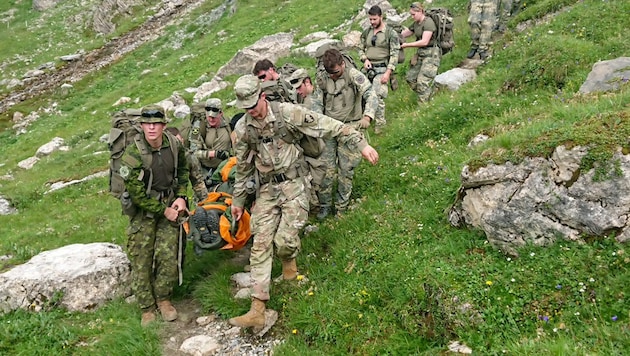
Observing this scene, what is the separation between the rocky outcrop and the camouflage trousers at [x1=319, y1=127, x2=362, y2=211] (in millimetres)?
2759

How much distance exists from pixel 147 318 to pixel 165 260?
3.01 ft

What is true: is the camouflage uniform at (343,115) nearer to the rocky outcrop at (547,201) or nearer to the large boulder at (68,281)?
the rocky outcrop at (547,201)

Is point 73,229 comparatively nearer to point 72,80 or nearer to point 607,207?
point 607,207

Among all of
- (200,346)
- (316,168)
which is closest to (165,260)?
(200,346)

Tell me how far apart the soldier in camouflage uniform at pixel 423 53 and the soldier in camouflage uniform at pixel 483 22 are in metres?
2.10

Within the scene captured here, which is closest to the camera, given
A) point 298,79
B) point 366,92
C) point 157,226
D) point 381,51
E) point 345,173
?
point 157,226

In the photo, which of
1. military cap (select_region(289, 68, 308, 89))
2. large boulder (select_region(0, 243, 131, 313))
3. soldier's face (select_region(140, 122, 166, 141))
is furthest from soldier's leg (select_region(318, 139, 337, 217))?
large boulder (select_region(0, 243, 131, 313))

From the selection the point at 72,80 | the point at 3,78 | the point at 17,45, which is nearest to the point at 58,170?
the point at 72,80

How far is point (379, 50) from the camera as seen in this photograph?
1143 centimetres

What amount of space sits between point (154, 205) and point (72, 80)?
33858mm

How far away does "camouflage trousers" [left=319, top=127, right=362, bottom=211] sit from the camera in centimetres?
882

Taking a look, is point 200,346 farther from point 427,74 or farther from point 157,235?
point 427,74

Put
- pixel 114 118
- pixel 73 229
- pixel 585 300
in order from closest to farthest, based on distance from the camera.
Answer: pixel 585 300, pixel 114 118, pixel 73 229

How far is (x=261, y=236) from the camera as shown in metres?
6.75
